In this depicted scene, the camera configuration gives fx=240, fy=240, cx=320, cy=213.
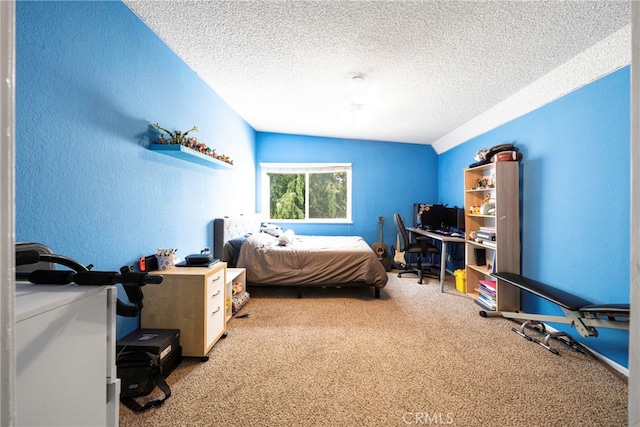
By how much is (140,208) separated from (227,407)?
4.96ft

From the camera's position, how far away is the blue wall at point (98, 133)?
3.88ft

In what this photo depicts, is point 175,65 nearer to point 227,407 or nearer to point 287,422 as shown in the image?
point 227,407

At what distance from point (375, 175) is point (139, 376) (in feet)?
14.5

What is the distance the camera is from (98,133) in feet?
4.99

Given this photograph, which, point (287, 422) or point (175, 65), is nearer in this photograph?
point (287, 422)

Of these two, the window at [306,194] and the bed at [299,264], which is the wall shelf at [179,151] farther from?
the window at [306,194]

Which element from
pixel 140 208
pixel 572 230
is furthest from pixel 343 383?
pixel 572 230

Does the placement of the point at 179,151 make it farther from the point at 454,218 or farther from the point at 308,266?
the point at 454,218

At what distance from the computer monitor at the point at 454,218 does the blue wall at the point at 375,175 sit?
78cm

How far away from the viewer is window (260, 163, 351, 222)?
4934mm

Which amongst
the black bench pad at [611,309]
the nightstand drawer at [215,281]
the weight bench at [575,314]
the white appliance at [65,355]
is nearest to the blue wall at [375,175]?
the weight bench at [575,314]

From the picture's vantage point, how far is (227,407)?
140 centimetres

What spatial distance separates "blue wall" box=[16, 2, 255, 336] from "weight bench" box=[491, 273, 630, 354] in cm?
320

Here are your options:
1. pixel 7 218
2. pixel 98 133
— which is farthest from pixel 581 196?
pixel 98 133
